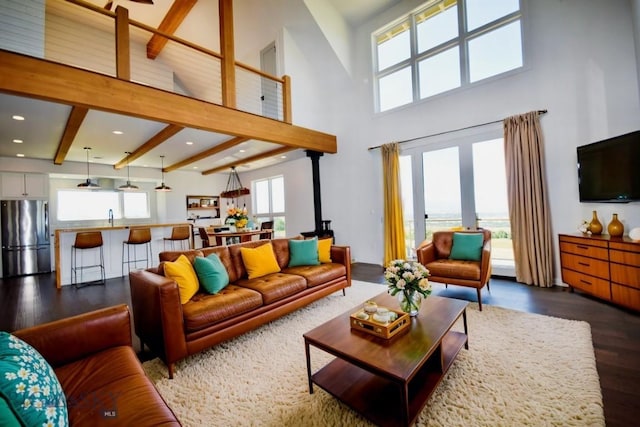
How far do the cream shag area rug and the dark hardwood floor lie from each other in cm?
10

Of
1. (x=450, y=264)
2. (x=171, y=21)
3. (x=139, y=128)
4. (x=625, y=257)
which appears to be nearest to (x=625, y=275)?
(x=625, y=257)

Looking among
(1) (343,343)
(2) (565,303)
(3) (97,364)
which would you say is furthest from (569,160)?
(3) (97,364)

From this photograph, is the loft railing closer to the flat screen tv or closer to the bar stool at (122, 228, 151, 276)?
the bar stool at (122, 228, 151, 276)

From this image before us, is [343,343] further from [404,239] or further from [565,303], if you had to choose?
[404,239]

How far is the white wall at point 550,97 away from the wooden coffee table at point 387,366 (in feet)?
10.9

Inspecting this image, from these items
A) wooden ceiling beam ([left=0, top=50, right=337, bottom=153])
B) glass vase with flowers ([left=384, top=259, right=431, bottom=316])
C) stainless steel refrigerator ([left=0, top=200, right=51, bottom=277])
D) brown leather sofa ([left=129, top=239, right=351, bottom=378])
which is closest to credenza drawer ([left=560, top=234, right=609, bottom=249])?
glass vase with flowers ([left=384, top=259, right=431, bottom=316])

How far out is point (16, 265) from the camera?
229 inches

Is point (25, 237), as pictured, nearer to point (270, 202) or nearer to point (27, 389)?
point (270, 202)

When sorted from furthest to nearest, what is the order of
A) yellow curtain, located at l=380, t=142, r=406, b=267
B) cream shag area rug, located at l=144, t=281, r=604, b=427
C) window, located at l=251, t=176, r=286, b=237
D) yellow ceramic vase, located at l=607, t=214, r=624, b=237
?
window, located at l=251, t=176, r=286, b=237, yellow curtain, located at l=380, t=142, r=406, b=267, yellow ceramic vase, located at l=607, t=214, r=624, b=237, cream shag area rug, located at l=144, t=281, r=604, b=427

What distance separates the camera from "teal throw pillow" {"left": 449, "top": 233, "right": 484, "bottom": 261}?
356 cm

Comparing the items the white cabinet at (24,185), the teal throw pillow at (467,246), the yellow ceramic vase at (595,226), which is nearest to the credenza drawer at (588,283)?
the yellow ceramic vase at (595,226)

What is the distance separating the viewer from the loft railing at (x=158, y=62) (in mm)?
5199

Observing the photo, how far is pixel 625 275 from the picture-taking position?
9.11 feet

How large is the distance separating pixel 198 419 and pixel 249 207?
8248 mm
